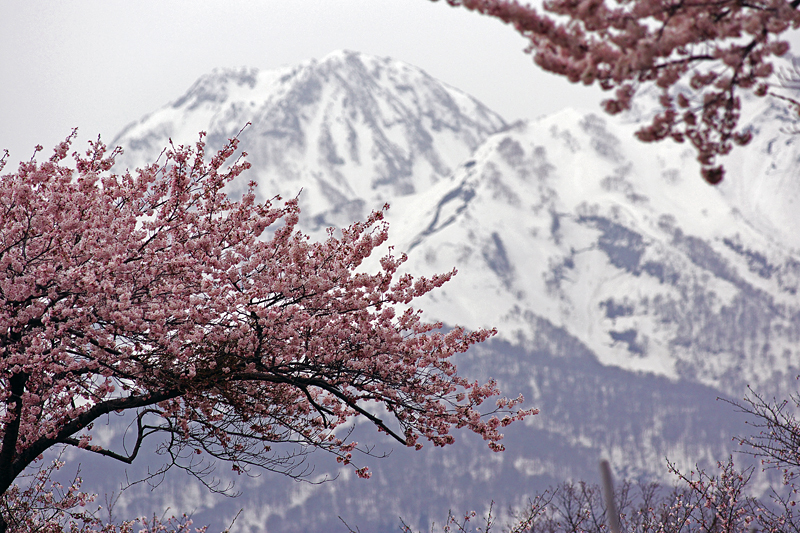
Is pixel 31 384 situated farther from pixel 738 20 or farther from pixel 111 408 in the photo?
pixel 738 20

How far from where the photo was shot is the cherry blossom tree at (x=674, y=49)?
5492mm

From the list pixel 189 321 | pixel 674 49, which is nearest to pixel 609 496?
pixel 674 49

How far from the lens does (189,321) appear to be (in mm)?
10250

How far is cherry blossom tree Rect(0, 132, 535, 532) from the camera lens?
9.74 meters

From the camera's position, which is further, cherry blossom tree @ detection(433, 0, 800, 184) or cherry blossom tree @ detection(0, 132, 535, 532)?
cherry blossom tree @ detection(0, 132, 535, 532)

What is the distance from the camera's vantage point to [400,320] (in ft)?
38.8

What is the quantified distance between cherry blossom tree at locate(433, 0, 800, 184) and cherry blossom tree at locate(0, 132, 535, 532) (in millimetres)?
5233

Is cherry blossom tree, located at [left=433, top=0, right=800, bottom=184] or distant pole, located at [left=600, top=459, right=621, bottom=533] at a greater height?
cherry blossom tree, located at [left=433, top=0, right=800, bottom=184]

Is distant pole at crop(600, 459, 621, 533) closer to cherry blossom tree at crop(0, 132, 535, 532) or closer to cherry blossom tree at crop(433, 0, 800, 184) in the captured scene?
cherry blossom tree at crop(433, 0, 800, 184)

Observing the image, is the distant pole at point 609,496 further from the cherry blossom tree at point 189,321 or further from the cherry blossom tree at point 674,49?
the cherry blossom tree at point 189,321

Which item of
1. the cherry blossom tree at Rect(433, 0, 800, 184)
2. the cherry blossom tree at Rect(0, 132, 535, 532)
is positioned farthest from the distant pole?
the cherry blossom tree at Rect(0, 132, 535, 532)

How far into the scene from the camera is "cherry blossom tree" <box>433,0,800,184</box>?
18.0 feet

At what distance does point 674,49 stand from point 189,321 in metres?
7.03

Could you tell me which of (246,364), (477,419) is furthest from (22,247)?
(477,419)
